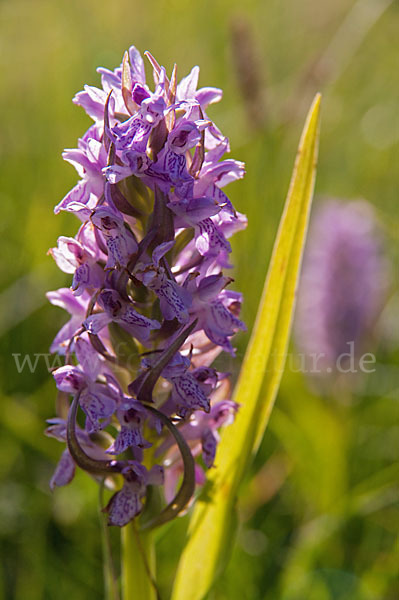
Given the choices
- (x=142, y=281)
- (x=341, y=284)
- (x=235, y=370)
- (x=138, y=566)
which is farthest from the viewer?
(x=341, y=284)

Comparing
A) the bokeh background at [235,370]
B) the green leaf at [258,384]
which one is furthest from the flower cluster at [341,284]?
the green leaf at [258,384]

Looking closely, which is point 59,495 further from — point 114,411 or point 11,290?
point 114,411

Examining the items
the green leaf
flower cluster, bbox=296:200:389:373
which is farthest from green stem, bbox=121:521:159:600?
flower cluster, bbox=296:200:389:373

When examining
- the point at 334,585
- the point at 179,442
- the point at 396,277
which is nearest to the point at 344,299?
the point at 396,277

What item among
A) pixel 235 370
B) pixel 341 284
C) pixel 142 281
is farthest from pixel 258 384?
pixel 341 284

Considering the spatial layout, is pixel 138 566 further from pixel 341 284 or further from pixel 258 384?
pixel 341 284
